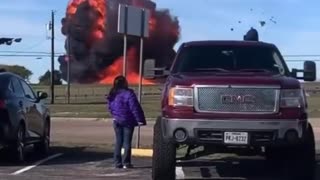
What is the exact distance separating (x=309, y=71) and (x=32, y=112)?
18.0 feet

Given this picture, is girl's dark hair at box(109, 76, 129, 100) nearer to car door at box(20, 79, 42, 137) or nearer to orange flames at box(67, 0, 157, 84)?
car door at box(20, 79, 42, 137)

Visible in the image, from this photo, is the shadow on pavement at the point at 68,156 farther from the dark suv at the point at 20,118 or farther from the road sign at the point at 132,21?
the road sign at the point at 132,21

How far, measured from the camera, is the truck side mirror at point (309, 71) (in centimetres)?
1287

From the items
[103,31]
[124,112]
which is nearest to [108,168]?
[124,112]

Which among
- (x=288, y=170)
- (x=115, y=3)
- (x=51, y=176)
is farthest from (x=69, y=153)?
(x=115, y=3)

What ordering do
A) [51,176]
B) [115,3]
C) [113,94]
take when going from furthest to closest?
1. [115,3]
2. [113,94]
3. [51,176]

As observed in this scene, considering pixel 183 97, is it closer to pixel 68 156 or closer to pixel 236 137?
pixel 236 137

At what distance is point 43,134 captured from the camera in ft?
54.0

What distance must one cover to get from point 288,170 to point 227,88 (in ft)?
5.81

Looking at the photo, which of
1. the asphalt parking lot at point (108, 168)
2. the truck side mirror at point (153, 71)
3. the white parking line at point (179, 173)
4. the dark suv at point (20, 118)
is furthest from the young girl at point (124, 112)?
the dark suv at point (20, 118)

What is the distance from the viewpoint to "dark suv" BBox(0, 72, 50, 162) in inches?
549

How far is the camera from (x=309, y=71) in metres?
12.9

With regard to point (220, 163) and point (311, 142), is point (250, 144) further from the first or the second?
point (220, 163)

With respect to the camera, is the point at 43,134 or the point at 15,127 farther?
the point at 43,134
